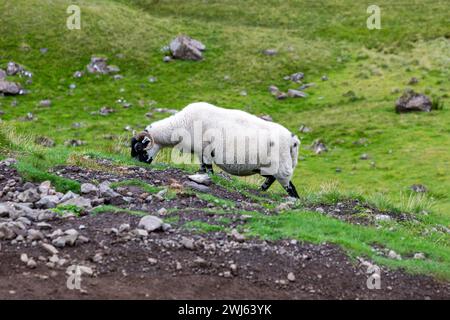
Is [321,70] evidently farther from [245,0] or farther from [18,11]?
[18,11]

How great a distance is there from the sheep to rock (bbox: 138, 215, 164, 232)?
5.90m

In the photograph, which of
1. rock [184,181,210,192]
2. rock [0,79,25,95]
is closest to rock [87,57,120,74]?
rock [0,79,25,95]

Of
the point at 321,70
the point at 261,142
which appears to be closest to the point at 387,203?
the point at 261,142

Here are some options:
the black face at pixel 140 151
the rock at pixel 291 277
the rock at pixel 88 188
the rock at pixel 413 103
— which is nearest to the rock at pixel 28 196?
the rock at pixel 88 188

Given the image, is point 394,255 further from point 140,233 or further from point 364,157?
point 364,157

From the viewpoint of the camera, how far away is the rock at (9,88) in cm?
4647

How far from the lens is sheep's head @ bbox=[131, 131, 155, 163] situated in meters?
18.2

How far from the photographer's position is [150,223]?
11023 millimetres

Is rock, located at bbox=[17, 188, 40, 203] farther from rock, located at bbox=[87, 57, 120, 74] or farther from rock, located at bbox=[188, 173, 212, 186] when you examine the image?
rock, located at bbox=[87, 57, 120, 74]

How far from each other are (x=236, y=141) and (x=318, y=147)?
779 inches

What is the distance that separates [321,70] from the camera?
52.4 meters

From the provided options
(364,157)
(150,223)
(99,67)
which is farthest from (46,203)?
(99,67)

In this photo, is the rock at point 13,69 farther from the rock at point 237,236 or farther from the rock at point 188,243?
the rock at point 188,243

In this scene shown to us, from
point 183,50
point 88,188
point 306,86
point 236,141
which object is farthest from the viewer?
point 183,50
